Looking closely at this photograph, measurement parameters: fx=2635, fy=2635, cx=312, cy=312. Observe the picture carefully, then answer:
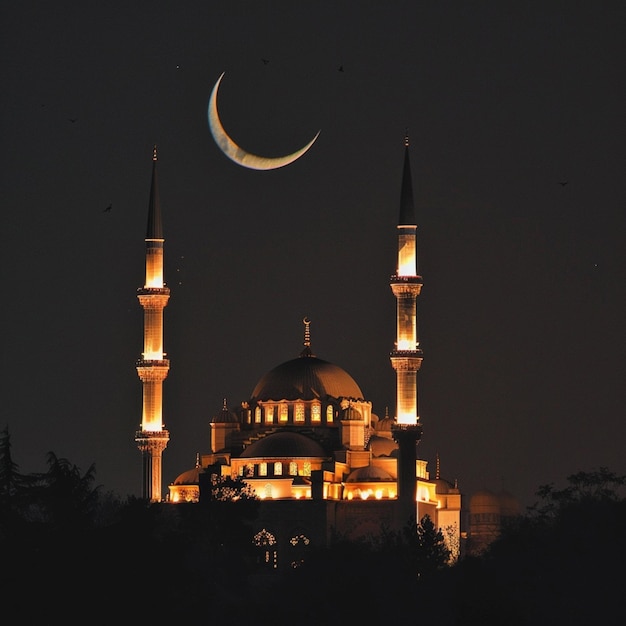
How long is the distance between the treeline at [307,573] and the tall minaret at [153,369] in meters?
10.4

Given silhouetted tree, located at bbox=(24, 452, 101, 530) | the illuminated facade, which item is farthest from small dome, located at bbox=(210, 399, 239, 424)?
silhouetted tree, located at bbox=(24, 452, 101, 530)

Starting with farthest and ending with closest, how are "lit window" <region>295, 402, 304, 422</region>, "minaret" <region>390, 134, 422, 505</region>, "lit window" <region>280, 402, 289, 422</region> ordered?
1. "lit window" <region>280, 402, 289, 422</region>
2. "lit window" <region>295, 402, 304, 422</region>
3. "minaret" <region>390, 134, 422, 505</region>

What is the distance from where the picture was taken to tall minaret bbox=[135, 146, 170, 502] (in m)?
88.1

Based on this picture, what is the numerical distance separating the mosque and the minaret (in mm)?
33

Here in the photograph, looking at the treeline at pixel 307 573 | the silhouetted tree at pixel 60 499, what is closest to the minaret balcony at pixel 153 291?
the treeline at pixel 307 573

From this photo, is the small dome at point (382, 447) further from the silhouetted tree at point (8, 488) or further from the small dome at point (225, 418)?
the silhouetted tree at point (8, 488)

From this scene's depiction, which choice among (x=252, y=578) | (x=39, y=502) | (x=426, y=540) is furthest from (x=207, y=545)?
(x=39, y=502)

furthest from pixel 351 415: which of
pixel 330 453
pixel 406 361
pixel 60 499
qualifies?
pixel 60 499

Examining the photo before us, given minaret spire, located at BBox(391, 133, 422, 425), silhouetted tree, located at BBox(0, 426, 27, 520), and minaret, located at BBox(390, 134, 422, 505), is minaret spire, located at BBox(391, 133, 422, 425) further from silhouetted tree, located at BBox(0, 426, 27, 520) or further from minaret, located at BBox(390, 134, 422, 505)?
silhouetted tree, located at BBox(0, 426, 27, 520)

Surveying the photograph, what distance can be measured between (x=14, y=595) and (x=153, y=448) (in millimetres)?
34281

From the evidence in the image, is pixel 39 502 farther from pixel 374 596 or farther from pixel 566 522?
pixel 566 522

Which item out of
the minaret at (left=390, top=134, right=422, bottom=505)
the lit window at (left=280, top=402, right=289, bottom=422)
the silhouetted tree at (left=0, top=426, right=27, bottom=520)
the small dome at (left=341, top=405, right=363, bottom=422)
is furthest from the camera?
the lit window at (left=280, top=402, right=289, bottom=422)

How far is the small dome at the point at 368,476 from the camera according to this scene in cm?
8906

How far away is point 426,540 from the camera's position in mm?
76250
